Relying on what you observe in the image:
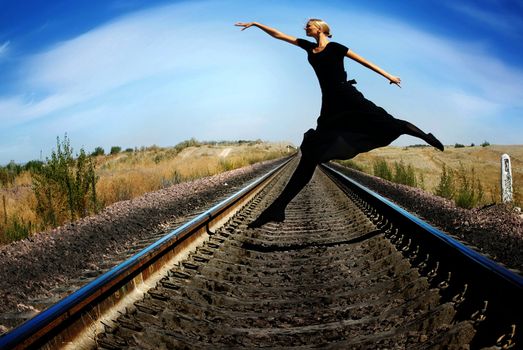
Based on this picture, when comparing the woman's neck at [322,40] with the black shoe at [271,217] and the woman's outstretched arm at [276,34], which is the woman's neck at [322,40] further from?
the black shoe at [271,217]

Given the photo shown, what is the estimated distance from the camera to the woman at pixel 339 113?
5004 mm

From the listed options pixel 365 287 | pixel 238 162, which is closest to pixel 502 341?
pixel 365 287

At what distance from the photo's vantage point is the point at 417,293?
3.40 m

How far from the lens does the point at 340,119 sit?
5.30m

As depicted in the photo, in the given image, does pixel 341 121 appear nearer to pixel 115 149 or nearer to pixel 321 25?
pixel 321 25

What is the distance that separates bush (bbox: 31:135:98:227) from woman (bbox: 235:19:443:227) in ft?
18.6

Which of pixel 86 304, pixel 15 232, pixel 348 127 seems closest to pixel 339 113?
pixel 348 127

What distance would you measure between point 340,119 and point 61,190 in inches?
248

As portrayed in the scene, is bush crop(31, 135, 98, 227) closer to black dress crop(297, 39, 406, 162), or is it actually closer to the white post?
black dress crop(297, 39, 406, 162)

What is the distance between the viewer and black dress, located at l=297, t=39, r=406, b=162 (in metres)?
5.05

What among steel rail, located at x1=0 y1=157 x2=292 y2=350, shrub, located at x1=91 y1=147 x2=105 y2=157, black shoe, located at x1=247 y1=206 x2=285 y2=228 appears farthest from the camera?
shrub, located at x1=91 y1=147 x2=105 y2=157

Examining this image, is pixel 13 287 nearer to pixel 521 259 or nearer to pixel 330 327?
pixel 330 327

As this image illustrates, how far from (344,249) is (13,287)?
116 inches

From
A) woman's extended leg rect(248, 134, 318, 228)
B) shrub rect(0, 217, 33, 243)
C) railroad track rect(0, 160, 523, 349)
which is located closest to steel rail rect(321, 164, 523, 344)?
railroad track rect(0, 160, 523, 349)
